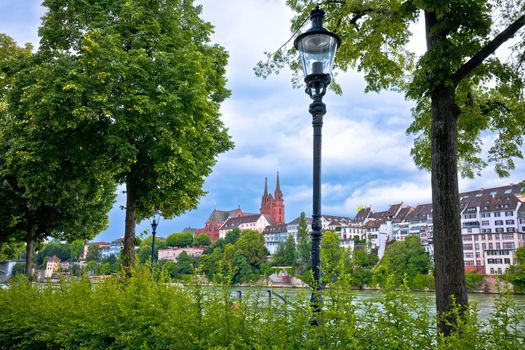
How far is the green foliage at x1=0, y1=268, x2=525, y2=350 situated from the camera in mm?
3344

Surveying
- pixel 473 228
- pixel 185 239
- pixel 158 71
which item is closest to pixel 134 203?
pixel 158 71

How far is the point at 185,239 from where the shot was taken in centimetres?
17938

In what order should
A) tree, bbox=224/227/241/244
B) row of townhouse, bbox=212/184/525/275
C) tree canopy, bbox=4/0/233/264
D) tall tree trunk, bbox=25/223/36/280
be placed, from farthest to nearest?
tree, bbox=224/227/241/244, row of townhouse, bbox=212/184/525/275, tall tree trunk, bbox=25/223/36/280, tree canopy, bbox=4/0/233/264

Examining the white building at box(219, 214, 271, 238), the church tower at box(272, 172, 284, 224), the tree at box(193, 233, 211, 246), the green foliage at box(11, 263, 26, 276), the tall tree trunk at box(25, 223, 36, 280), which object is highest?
the church tower at box(272, 172, 284, 224)

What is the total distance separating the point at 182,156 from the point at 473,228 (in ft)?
355

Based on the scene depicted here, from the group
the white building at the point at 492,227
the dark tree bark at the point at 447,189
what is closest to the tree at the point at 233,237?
the white building at the point at 492,227

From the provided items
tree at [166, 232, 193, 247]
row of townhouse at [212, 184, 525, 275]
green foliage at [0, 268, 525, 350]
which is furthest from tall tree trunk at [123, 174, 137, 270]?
tree at [166, 232, 193, 247]

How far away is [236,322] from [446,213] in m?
5.21

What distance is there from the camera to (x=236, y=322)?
168 inches

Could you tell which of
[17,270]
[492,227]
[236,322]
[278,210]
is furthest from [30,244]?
[278,210]

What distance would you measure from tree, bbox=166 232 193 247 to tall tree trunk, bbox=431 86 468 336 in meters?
174

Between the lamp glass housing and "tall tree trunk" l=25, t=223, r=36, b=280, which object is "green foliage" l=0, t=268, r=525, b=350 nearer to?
the lamp glass housing

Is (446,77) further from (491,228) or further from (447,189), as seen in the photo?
(491,228)

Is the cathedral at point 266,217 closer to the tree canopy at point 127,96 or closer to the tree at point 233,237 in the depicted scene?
the tree at point 233,237
